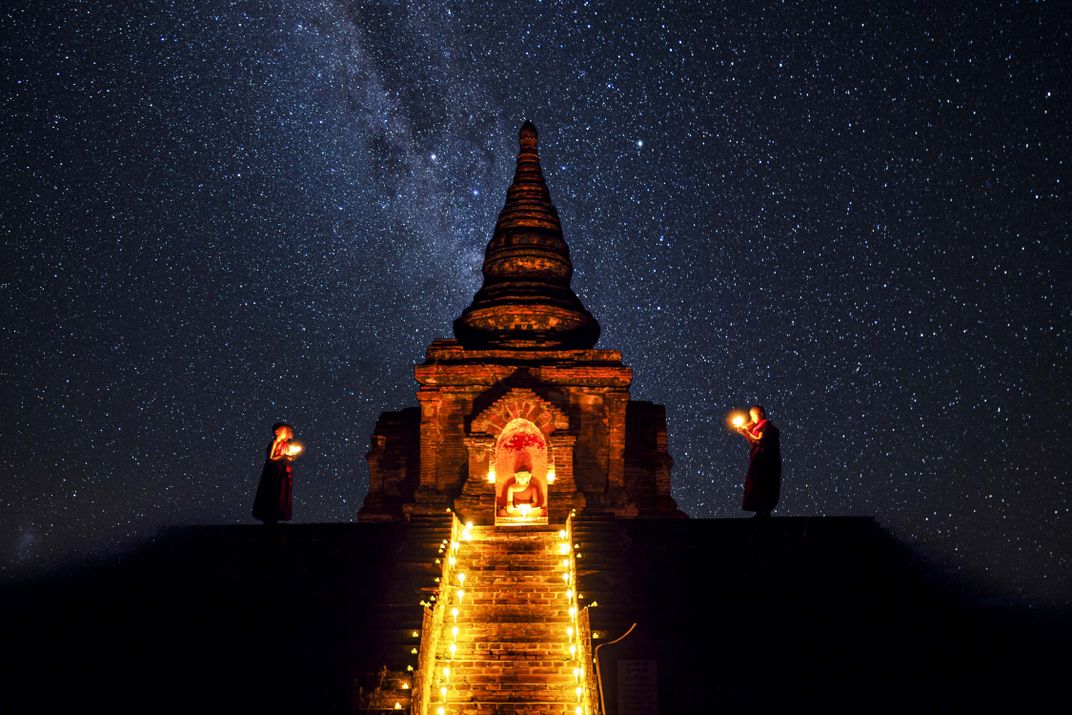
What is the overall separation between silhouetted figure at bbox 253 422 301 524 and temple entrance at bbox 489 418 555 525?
6.44 metres

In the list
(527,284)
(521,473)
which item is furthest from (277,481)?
(527,284)

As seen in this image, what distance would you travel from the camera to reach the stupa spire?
24188mm

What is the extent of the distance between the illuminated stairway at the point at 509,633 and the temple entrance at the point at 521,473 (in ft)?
13.9

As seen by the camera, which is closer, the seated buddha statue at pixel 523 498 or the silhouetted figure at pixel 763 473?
the silhouetted figure at pixel 763 473

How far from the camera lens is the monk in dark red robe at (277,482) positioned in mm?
14898

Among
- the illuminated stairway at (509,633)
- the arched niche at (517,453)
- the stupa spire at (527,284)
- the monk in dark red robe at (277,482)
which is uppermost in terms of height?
the stupa spire at (527,284)

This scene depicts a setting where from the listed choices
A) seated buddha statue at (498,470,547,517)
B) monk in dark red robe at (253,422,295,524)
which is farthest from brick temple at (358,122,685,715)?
monk in dark red robe at (253,422,295,524)

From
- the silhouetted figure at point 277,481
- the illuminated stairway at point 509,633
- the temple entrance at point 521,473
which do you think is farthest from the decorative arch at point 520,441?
the silhouetted figure at point 277,481

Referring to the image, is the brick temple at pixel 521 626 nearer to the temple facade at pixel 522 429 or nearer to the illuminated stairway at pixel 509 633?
the illuminated stairway at pixel 509 633

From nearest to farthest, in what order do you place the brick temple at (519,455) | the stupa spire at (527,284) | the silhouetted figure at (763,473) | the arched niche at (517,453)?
the brick temple at (519,455) → the silhouetted figure at (763,473) → the arched niche at (517,453) → the stupa spire at (527,284)

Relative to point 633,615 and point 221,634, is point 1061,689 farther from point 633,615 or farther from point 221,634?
point 221,634

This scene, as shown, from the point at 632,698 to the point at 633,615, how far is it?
1.47m

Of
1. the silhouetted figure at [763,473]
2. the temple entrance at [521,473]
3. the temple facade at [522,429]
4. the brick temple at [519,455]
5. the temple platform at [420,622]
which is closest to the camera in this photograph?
the temple platform at [420,622]

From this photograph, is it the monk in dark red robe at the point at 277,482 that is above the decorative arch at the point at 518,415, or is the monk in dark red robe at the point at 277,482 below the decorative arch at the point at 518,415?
below
